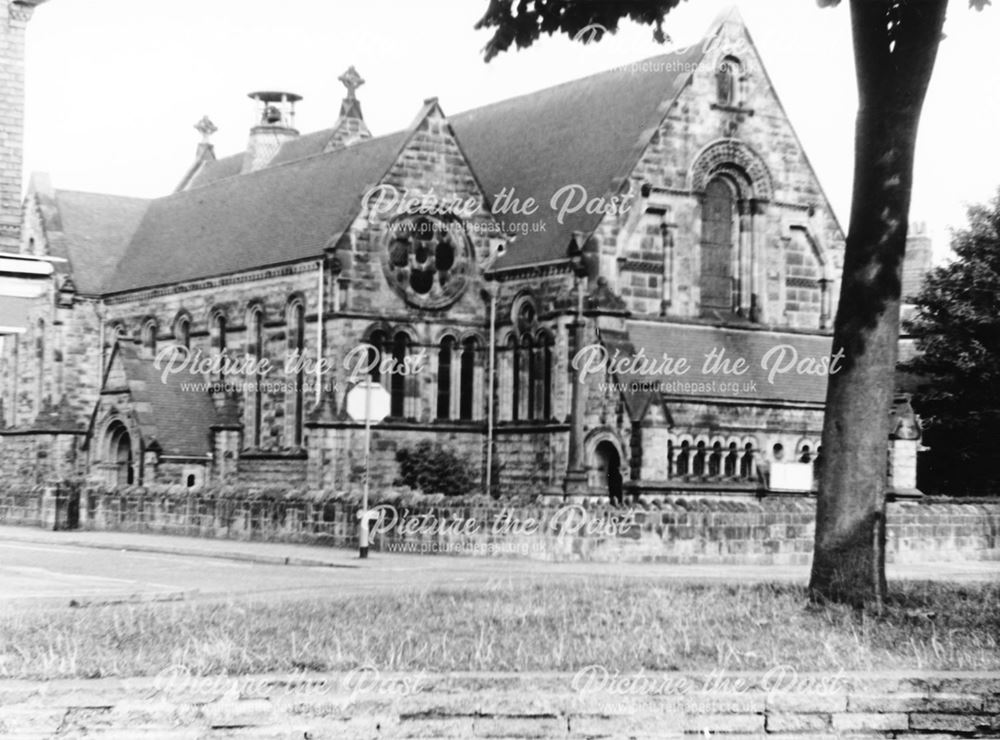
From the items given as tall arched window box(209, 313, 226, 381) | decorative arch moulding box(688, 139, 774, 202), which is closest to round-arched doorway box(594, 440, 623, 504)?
decorative arch moulding box(688, 139, 774, 202)

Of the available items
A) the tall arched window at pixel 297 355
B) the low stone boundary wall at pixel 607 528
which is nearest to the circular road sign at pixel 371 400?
the low stone boundary wall at pixel 607 528

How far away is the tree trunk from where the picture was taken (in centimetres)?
1645

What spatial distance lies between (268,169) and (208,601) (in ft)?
127

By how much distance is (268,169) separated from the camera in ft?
180

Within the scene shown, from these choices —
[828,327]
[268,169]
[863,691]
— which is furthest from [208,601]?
[268,169]

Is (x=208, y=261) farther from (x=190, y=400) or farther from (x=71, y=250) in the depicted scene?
(x=71, y=250)

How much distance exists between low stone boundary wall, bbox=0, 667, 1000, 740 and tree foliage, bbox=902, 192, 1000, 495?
36.1m

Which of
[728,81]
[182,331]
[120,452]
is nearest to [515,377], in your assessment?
[728,81]

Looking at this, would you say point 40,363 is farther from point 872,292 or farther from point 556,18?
point 872,292

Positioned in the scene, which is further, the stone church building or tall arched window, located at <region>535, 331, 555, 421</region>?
tall arched window, located at <region>535, 331, 555, 421</region>

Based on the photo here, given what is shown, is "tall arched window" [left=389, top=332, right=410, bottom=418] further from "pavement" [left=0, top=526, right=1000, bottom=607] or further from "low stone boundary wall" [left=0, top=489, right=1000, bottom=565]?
"pavement" [left=0, top=526, right=1000, bottom=607]

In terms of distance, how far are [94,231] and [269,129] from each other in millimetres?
14126

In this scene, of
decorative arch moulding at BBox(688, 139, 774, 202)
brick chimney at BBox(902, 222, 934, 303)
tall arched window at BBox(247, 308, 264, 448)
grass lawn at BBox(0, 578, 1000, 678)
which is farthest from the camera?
brick chimney at BBox(902, 222, 934, 303)

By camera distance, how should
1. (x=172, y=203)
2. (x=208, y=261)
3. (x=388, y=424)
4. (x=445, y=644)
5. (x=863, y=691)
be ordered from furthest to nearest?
(x=172, y=203), (x=208, y=261), (x=388, y=424), (x=445, y=644), (x=863, y=691)
